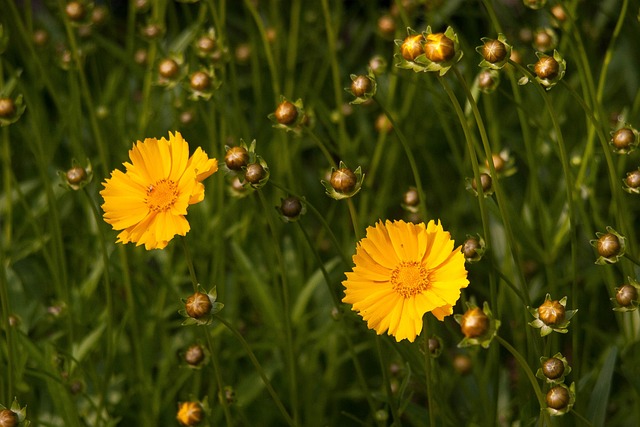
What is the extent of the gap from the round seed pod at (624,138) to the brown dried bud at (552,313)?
0.21 m

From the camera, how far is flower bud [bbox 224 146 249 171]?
2.51ft

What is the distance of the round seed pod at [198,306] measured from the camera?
0.73m

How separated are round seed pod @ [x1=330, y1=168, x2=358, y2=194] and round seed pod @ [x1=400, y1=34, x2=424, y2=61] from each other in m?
0.12

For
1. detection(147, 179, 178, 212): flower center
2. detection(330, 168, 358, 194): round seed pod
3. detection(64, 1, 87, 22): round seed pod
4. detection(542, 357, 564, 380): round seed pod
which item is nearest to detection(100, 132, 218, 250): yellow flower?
detection(147, 179, 178, 212): flower center

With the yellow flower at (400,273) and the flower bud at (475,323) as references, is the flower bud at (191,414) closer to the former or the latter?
the yellow flower at (400,273)

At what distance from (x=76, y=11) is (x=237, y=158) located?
0.55 meters

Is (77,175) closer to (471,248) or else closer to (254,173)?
(254,173)

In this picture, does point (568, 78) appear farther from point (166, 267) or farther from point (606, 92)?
point (166, 267)

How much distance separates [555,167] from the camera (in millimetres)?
1370

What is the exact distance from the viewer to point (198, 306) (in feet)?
2.40

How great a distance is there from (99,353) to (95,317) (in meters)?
0.08

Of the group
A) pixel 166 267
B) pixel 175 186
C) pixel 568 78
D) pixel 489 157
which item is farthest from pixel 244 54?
pixel 489 157

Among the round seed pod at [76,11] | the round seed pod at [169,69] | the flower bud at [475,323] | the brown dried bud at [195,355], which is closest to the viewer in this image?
the flower bud at [475,323]

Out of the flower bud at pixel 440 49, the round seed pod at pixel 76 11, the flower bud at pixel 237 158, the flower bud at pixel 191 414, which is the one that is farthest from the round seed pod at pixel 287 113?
the round seed pod at pixel 76 11
